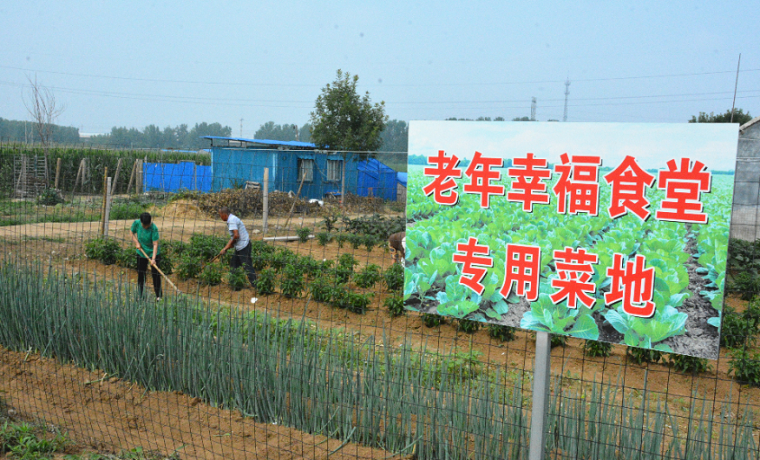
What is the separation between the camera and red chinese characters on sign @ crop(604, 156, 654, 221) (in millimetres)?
2170

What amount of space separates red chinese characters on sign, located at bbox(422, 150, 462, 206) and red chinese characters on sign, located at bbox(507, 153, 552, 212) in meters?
0.24

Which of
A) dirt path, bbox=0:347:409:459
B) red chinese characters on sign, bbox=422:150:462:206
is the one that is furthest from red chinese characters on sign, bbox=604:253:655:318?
dirt path, bbox=0:347:409:459

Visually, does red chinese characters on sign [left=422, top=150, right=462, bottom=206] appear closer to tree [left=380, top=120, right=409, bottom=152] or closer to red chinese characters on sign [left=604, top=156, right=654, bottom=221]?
red chinese characters on sign [left=604, top=156, right=654, bottom=221]

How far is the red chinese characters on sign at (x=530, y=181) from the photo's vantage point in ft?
7.69

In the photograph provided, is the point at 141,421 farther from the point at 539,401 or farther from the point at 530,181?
the point at 530,181

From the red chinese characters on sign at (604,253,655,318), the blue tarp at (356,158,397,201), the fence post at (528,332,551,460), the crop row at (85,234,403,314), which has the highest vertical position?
the blue tarp at (356,158,397,201)

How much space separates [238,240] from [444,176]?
6079 mm

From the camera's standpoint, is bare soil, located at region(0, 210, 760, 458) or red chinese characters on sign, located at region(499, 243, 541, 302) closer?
red chinese characters on sign, located at region(499, 243, 541, 302)

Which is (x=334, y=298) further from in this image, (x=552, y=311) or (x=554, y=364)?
(x=552, y=311)

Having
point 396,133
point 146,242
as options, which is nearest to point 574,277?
point 146,242

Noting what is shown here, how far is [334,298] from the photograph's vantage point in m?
7.08

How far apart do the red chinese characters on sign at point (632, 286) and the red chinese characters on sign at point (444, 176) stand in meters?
0.69

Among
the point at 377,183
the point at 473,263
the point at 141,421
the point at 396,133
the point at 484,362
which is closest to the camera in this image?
the point at 473,263

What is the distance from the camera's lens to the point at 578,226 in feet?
7.50
